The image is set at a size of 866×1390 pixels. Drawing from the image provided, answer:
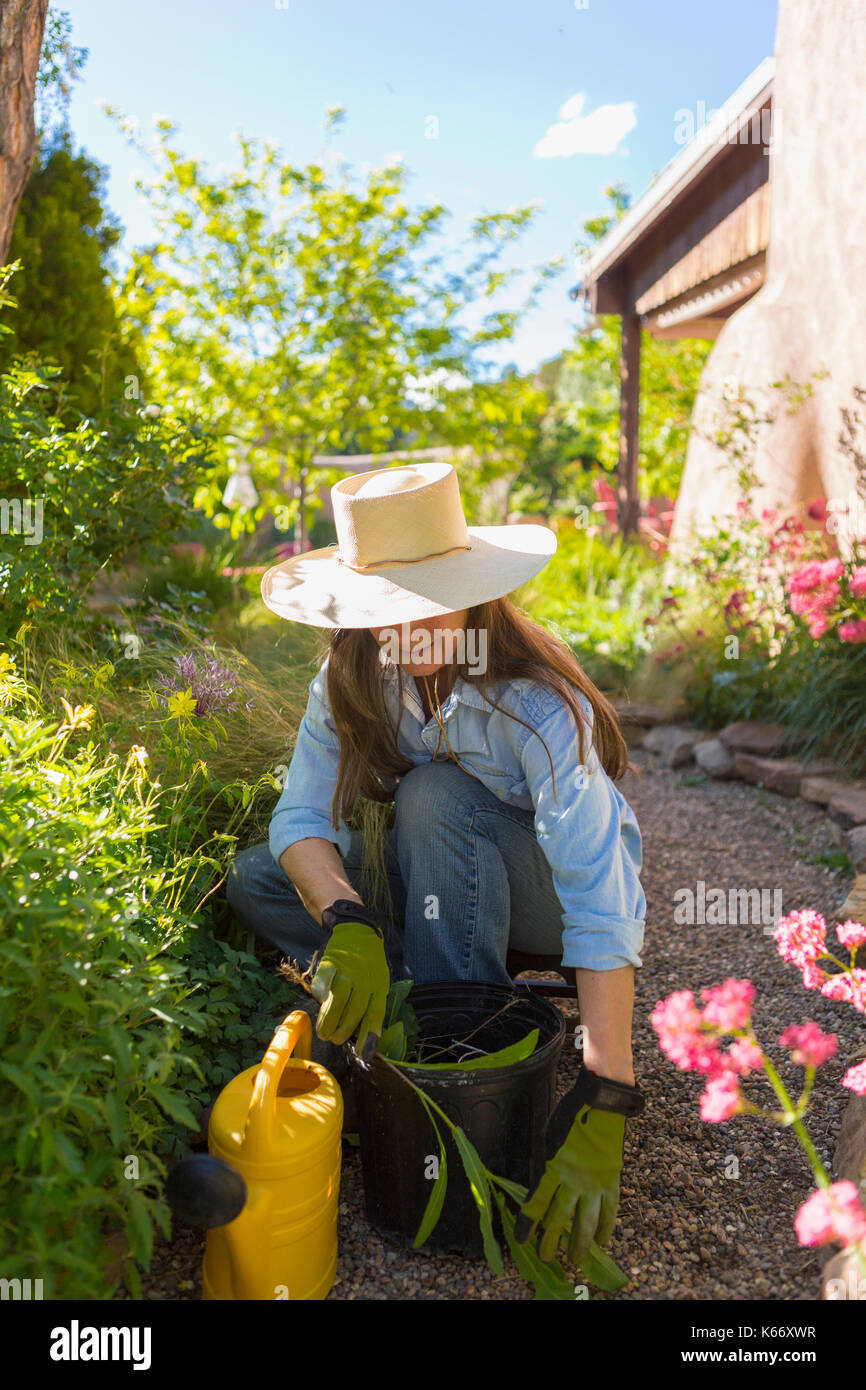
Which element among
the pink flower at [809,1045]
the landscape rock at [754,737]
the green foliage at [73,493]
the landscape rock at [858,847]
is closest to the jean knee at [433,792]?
the pink flower at [809,1045]

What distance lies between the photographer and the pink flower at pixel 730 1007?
1149mm

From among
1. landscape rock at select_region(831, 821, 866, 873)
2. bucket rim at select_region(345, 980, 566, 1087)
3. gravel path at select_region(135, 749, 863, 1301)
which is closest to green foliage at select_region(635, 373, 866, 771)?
landscape rock at select_region(831, 821, 866, 873)

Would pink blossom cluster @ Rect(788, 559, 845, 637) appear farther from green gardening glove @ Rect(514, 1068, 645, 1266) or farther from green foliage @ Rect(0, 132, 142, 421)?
green gardening glove @ Rect(514, 1068, 645, 1266)

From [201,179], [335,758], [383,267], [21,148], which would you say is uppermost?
[201,179]

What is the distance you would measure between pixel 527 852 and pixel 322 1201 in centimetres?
74

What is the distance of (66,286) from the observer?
13.6 ft

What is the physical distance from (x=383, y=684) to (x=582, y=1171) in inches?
38.8

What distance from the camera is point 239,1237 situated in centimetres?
142

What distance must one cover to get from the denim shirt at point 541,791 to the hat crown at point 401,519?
0.27m

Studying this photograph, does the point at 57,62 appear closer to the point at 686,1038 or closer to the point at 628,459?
the point at 686,1038

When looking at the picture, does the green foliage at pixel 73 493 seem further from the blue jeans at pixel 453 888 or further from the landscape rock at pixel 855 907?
the landscape rock at pixel 855 907

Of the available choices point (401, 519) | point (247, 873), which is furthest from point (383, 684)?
point (247, 873)
